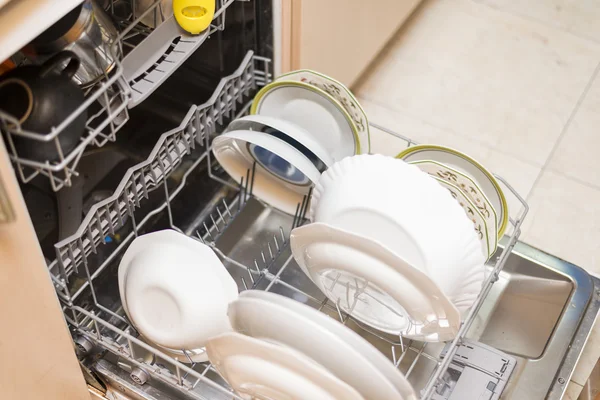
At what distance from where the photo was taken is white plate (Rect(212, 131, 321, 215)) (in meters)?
1.08

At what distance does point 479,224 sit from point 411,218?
0.48ft

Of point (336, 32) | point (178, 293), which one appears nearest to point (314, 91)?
point (336, 32)

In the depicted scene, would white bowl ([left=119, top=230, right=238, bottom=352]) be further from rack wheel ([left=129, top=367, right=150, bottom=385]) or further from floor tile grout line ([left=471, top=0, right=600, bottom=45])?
floor tile grout line ([left=471, top=0, right=600, bottom=45])

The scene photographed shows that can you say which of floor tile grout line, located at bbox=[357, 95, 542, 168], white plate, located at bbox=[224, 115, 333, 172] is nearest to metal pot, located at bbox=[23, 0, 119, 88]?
white plate, located at bbox=[224, 115, 333, 172]

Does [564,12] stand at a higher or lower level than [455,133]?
higher

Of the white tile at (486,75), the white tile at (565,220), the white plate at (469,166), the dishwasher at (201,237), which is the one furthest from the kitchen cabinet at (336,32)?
the white tile at (565,220)

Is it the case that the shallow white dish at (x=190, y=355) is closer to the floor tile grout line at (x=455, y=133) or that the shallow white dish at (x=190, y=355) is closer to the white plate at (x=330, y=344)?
the white plate at (x=330, y=344)

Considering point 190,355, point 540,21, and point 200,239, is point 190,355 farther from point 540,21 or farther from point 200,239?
point 540,21

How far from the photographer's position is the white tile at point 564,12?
2.01 metres

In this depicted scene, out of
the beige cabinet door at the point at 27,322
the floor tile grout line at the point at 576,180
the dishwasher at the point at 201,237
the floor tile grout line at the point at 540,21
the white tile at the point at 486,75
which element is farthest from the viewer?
the floor tile grout line at the point at 540,21

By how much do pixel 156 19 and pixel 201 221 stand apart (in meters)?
0.41

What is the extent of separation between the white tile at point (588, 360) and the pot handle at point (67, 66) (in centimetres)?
103

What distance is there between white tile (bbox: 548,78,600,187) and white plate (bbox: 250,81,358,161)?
68 cm

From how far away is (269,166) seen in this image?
121 centimetres
